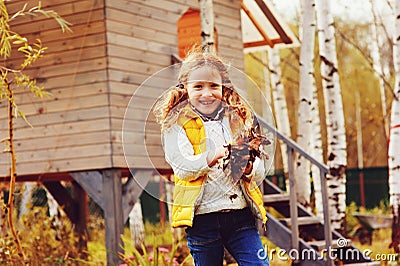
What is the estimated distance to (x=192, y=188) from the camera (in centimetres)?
365

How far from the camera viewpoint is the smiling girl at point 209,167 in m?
3.62

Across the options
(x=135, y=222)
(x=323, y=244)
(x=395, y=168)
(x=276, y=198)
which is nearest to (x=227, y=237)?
(x=323, y=244)

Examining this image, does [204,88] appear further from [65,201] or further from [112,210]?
[65,201]

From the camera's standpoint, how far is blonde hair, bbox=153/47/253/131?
12.2 feet

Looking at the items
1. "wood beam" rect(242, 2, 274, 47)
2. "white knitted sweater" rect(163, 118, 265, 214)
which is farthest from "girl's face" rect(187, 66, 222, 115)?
"wood beam" rect(242, 2, 274, 47)

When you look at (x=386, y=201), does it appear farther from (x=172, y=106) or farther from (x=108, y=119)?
(x=172, y=106)

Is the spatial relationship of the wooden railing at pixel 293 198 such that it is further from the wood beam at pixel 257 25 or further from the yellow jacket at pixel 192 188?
the yellow jacket at pixel 192 188

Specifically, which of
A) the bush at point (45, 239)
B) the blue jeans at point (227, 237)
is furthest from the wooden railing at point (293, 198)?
the blue jeans at point (227, 237)

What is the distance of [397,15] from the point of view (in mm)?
8242

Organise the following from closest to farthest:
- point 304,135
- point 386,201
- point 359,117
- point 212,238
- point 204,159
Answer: point 204,159 < point 212,238 < point 304,135 < point 386,201 < point 359,117

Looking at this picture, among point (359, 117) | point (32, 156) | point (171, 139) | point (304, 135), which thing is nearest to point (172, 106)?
point (171, 139)

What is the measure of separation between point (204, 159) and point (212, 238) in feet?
1.60

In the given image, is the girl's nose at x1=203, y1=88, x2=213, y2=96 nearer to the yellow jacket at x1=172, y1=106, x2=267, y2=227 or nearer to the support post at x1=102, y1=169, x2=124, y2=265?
the yellow jacket at x1=172, y1=106, x2=267, y2=227

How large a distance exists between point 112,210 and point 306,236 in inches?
89.6
